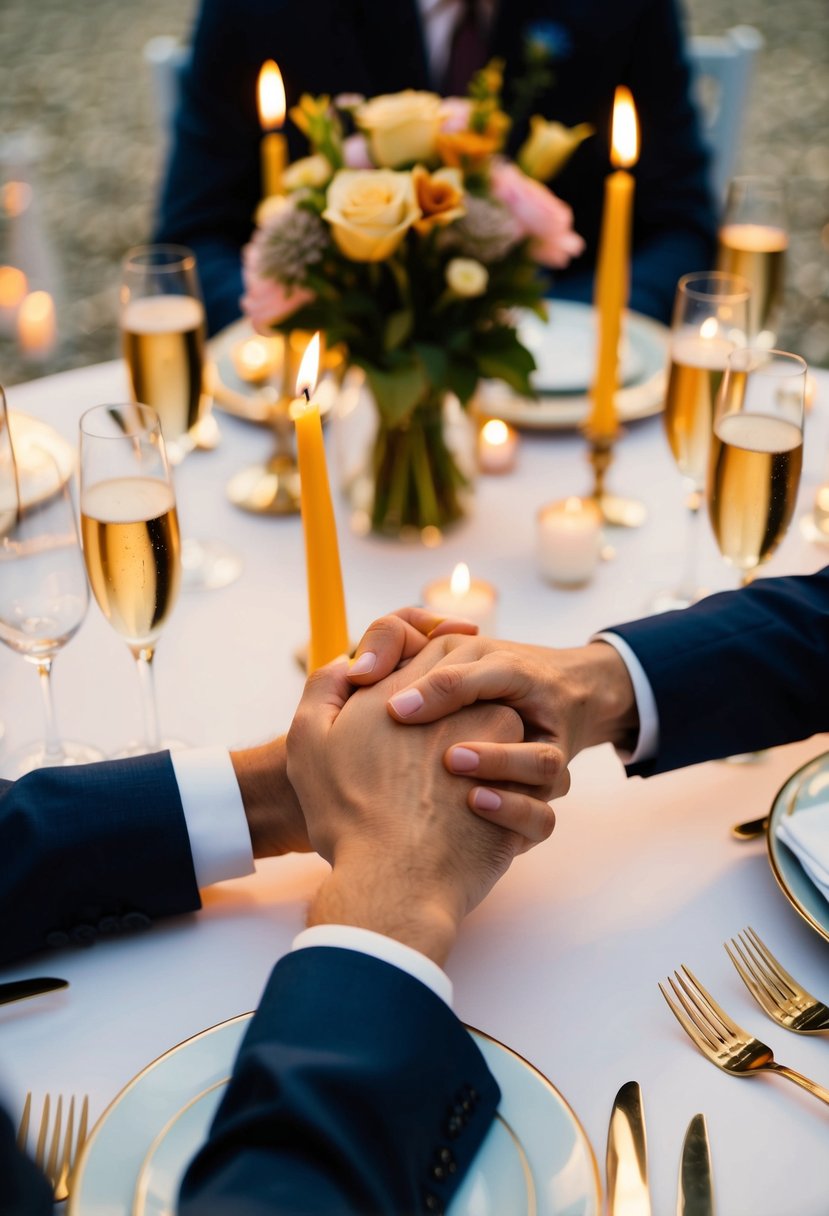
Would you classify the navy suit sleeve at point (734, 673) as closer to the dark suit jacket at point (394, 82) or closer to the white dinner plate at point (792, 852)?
the white dinner plate at point (792, 852)

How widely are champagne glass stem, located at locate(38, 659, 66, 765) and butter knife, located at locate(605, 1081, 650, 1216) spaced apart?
64 centimetres

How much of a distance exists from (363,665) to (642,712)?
0.28m

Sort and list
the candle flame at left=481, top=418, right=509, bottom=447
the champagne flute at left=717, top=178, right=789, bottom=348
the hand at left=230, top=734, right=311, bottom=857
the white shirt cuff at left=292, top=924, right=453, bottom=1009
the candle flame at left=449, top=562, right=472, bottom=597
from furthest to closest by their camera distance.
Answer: the champagne flute at left=717, top=178, right=789, bottom=348 → the candle flame at left=481, top=418, right=509, bottom=447 → the candle flame at left=449, top=562, right=472, bottom=597 → the hand at left=230, top=734, right=311, bottom=857 → the white shirt cuff at left=292, top=924, right=453, bottom=1009

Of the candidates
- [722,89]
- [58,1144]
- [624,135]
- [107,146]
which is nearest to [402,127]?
[624,135]

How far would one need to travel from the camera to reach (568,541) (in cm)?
142

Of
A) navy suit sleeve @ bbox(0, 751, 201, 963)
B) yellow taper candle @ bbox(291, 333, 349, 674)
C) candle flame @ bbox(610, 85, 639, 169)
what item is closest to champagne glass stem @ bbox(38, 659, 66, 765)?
navy suit sleeve @ bbox(0, 751, 201, 963)

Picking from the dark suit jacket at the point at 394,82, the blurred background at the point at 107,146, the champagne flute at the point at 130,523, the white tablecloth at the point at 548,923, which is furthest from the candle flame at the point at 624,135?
the blurred background at the point at 107,146

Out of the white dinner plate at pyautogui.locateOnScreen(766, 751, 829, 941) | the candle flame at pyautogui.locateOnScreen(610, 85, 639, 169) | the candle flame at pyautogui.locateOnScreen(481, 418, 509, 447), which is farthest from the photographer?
the candle flame at pyautogui.locateOnScreen(481, 418, 509, 447)

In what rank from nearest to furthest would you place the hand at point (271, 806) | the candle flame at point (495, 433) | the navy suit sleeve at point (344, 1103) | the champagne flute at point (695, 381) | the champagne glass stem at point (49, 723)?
the navy suit sleeve at point (344, 1103)
the hand at point (271, 806)
the champagne glass stem at point (49, 723)
the champagne flute at point (695, 381)
the candle flame at point (495, 433)

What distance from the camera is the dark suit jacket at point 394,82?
2.63 meters

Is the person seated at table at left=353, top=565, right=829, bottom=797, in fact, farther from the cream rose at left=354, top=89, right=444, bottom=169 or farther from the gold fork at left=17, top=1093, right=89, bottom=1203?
the cream rose at left=354, top=89, right=444, bottom=169

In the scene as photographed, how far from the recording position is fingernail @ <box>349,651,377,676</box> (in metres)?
1.04

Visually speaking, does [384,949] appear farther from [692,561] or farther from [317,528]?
[692,561]

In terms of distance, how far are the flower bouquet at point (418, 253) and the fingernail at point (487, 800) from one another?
57 centimetres
